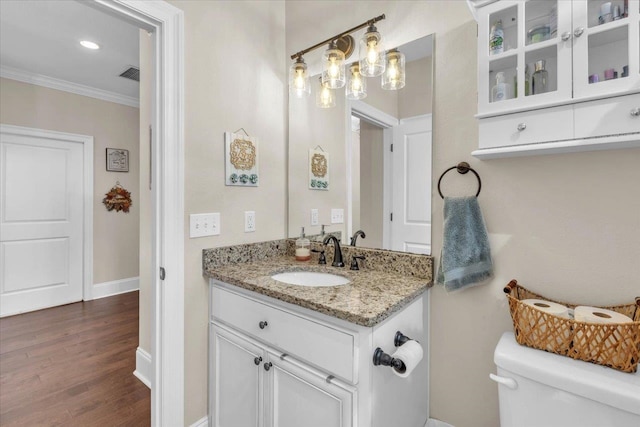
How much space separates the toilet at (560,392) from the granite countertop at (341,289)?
0.39 m

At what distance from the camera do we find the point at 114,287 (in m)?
4.09

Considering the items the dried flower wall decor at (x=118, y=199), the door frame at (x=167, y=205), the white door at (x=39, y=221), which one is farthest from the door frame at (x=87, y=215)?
the door frame at (x=167, y=205)

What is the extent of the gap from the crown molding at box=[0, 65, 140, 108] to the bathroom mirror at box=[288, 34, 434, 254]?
131 inches

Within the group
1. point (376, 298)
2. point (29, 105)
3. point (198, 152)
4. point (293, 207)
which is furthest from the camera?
point (29, 105)

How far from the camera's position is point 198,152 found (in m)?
1.54

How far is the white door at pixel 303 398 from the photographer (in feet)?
3.30

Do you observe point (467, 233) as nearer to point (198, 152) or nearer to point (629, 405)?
point (629, 405)

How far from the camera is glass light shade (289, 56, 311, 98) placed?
176cm

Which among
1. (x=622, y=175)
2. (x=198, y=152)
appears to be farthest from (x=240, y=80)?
(x=622, y=175)

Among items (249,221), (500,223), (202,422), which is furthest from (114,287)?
(500,223)

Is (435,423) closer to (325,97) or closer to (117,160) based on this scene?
(325,97)

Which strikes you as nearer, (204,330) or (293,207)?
(204,330)

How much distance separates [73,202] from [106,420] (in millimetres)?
2961

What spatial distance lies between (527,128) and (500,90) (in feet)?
0.55
